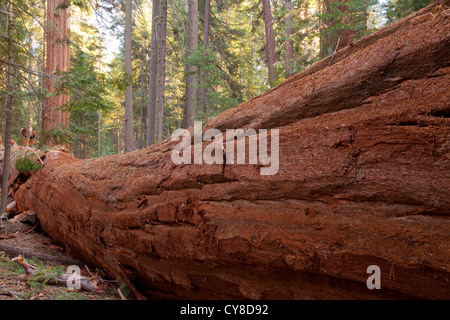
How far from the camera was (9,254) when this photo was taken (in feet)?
14.6

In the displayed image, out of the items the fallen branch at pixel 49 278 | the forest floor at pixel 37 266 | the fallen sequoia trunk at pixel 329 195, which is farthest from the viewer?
the fallen branch at pixel 49 278

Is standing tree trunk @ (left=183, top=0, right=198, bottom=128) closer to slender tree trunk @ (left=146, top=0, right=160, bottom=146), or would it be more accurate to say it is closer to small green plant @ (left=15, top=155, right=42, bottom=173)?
slender tree trunk @ (left=146, top=0, right=160, bottom=146)

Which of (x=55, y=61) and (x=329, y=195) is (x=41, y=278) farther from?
(x=55, y=61)

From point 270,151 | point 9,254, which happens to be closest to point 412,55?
point 270,151

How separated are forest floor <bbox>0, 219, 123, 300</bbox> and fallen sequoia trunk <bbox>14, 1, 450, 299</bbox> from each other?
63cm

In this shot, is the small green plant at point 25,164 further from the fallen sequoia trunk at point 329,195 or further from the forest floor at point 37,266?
the fallen sequoia trunk at point 329,195

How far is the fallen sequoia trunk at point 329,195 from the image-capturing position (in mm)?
1954

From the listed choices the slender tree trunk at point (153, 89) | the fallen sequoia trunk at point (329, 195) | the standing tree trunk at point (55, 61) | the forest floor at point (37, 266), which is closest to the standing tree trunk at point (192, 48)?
the slender tree trunk at point (153, 89)

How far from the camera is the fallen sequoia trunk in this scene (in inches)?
76.9

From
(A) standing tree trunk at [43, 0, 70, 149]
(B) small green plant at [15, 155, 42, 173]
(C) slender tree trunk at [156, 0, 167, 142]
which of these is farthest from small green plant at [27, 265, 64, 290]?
(C) slender tree trunk at [156, 0, 167, 142]

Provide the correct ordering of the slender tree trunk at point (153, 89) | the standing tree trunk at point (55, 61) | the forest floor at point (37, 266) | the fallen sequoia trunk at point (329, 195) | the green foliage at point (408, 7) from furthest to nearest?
the slender tree trunk at point (153, 89), the standing tree trunk at point (55, 61), the green foliage at point (408, 7), the forest floor at point (37, 266), the fallen sequoia trunk at point (329, 195)

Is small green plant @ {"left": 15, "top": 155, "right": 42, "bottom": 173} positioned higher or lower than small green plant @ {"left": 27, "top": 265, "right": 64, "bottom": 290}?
higher

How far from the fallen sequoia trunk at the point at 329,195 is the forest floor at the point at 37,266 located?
0.63m

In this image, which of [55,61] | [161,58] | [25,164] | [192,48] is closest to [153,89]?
[161,58]
